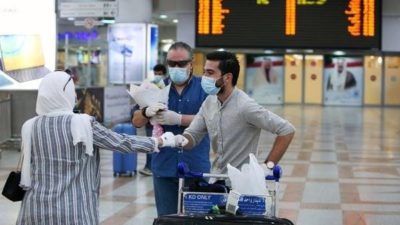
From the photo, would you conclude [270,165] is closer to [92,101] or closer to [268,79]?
[92,101]

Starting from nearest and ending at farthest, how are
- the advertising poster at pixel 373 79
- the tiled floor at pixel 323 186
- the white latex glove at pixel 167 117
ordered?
the white latex glove at pixel 167 117 < the tiled floor at pixel 323 186 < the advertising poster at pixel 373 79

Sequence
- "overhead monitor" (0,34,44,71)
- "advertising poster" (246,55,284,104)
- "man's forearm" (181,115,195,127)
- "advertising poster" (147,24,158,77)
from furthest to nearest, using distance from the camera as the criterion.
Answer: "advertising poster" (246,55,284,104), "advertising poster" (147,24,158,77), "overhead monitor" (0,34,44,71), "man's forearm" (181,115,195,127)

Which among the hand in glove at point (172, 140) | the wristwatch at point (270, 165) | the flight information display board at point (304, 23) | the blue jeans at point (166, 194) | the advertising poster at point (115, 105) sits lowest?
the advertising poster at point (115, 105)

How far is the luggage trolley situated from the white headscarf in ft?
1.94

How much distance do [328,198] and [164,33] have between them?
2685 centimetres

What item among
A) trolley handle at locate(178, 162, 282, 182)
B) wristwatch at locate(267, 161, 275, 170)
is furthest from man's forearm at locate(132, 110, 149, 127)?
wristwatch at locate(267, 161, 275, 170)

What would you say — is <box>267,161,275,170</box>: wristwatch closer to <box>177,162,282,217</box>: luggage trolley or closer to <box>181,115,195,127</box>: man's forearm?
<box>177,162,282,217</box>: luggage trolley

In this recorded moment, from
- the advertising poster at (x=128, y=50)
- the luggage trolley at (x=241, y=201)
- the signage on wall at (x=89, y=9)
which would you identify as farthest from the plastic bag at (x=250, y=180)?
the advertising poster at (x=128, y=50)

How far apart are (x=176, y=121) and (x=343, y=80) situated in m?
30.7

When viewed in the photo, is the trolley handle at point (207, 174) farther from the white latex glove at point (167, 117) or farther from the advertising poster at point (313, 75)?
the advertising poster at point (313, 75)

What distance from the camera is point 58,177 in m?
3.56

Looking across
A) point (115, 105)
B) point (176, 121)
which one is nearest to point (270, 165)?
point (176, 121)

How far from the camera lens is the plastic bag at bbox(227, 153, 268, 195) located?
→ 11.5 ft

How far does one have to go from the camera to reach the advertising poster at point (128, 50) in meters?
19.7
